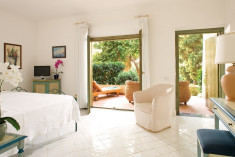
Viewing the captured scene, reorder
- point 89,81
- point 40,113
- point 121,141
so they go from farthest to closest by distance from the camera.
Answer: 1. point 89,81
2. point 121,141
3. point 40,113

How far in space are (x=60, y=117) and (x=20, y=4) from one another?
11.2ft

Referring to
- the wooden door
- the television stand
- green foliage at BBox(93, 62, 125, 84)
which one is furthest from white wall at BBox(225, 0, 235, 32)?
green foliage at BBox(93, 62, 125, 84)

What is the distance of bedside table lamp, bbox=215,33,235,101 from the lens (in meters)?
1.77

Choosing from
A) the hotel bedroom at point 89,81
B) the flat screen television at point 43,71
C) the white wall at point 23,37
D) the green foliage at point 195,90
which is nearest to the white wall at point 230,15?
the hotel bedroom at point 89,81

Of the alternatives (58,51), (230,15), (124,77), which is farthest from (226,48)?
(124,77)

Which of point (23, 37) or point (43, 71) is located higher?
point (23, 37)

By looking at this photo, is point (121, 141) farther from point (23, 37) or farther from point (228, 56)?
point (23, 37)

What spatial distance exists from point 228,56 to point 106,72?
7168mm

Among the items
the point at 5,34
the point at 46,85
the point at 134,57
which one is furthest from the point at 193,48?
the point at 5,34

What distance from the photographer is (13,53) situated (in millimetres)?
4746

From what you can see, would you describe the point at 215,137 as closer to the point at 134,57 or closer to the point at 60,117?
the point at 60,117

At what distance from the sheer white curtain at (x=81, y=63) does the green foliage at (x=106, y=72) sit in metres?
3.86

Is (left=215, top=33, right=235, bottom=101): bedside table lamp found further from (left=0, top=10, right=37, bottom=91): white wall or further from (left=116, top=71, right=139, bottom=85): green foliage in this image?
(left=116, top=71, right=139, bottom=85): green foliage

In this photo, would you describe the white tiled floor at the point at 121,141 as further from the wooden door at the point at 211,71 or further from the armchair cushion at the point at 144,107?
the wooden door at the point at 211,71
